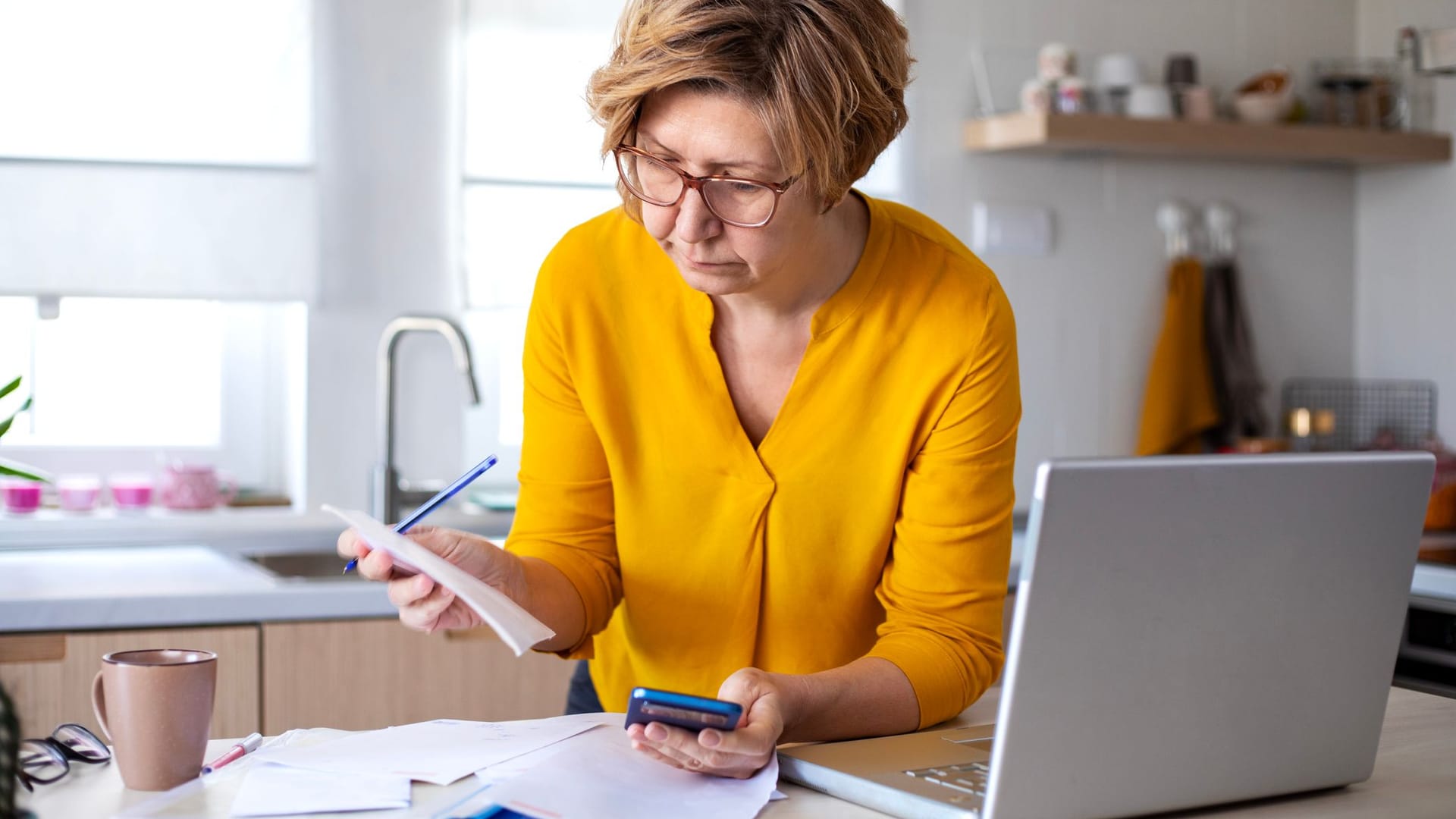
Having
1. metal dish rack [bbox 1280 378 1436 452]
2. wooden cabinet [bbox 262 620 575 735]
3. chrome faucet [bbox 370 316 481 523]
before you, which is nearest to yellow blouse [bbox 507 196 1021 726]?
wooden cabinet [bbox 262 620 575 735]

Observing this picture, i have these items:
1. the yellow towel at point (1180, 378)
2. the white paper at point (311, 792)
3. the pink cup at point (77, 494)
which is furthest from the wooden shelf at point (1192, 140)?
the white paper at point (311, 792)

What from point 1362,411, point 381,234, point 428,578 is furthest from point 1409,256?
point 428,578

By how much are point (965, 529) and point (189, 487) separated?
1714 millimetres

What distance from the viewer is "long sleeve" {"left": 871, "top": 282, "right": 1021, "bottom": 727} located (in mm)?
1361

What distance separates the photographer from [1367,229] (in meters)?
→ 3.55

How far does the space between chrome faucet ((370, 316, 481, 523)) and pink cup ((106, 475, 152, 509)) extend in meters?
0.40

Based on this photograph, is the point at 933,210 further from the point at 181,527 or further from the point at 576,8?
the point at 181,527

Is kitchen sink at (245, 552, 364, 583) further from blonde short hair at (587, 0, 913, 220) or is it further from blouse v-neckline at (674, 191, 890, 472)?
blonde short hair at (587, 0, 913, 220)

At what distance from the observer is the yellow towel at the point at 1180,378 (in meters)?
3.22

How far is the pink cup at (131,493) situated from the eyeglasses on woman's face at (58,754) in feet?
5.10

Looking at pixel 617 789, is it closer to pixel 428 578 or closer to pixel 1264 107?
pixel 428 578

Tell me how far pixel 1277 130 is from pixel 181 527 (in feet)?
8.02

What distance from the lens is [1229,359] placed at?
3.29m

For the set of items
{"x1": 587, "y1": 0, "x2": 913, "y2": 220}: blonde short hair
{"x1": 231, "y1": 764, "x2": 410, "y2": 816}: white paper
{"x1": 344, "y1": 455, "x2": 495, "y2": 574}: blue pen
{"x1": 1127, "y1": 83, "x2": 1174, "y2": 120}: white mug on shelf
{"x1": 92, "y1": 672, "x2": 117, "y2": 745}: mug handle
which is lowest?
{"x1": 231, "y1": 764, "x2": 410, "y2": 816}: white paper
